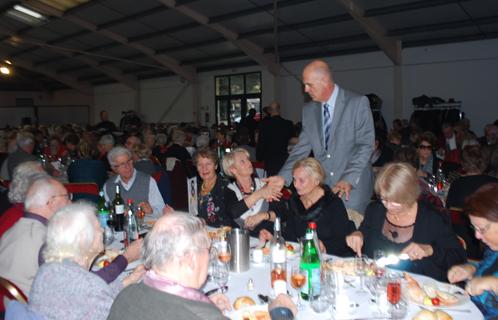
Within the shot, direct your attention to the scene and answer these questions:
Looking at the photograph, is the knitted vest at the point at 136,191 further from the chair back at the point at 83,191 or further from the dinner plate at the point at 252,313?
the dinner plate at the point at 252,313

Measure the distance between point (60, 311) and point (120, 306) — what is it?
450mm

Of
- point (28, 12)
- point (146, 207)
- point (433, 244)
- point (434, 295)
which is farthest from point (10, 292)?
point (28, 12)

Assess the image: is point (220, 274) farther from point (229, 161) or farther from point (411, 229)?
point (229, 161)

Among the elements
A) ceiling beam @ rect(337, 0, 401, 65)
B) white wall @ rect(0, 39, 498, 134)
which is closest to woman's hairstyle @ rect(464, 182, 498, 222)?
ceiling beam @ rect(337, 0, 401, 65)

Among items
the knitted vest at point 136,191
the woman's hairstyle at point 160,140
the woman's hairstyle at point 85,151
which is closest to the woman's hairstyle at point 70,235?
the knitted vest at point 136,191

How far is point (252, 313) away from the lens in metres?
1.87

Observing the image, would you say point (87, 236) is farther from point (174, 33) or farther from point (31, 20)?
point (31, 20)

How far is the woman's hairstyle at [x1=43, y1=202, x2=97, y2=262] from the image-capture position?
1.97 meters

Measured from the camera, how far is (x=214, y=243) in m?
2.59

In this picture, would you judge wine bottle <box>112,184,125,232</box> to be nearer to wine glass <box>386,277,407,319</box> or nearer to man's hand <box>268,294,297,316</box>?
man's hand <box>268,294,297,316</box>

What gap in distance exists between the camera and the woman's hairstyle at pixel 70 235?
1970mm

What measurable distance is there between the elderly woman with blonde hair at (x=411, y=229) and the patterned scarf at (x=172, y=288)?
4.72 ft

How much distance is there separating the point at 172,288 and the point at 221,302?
60cm

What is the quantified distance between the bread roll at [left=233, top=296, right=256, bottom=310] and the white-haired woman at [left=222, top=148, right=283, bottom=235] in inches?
51.8
